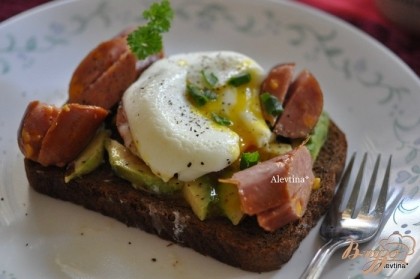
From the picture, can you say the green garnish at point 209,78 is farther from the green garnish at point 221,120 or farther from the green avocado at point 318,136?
the green avocado at point 318,136

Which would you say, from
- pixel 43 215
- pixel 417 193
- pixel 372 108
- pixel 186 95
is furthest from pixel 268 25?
pixel 43 215

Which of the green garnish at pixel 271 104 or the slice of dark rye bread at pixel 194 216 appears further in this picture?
the green garnish at pixel 271 104

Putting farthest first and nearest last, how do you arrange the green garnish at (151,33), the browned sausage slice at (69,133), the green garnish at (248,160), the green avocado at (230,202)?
the green garnish at (151,33) < the browned sausage slice at (69,133) < the green garnish at (248,160) < the green avocado at (230,202)

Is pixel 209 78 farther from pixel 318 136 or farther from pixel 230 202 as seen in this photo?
pixel 230 202

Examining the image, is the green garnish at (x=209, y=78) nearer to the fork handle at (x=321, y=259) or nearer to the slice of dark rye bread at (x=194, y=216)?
the slice of dark rye bread at (x=194, y=216)

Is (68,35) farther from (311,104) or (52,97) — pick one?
(311,104)

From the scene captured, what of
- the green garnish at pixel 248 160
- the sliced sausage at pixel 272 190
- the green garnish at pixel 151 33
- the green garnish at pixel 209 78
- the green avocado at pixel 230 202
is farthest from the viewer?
the green garnish at pixel 151 33

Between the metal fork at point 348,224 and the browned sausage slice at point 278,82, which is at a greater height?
the browned sausage slice at point 278,82

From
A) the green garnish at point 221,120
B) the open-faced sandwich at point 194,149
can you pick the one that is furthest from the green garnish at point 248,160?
the green garnish at point 221,120

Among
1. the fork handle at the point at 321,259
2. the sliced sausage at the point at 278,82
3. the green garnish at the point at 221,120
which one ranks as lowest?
the fork handle at the point at 321,259
